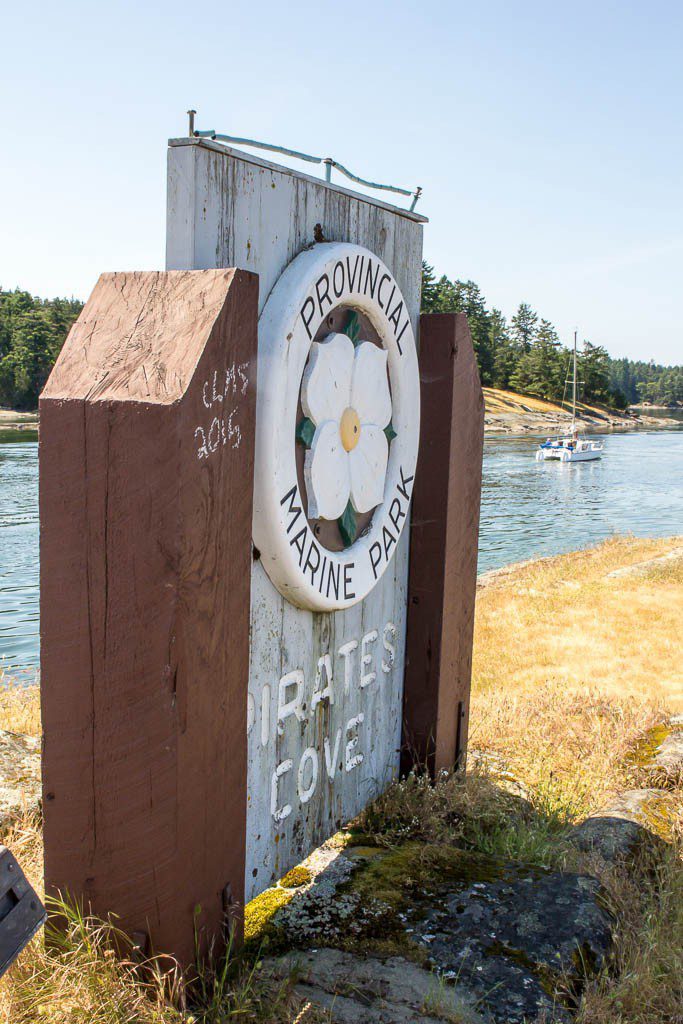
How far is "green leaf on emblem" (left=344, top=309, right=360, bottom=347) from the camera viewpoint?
8.83 feet

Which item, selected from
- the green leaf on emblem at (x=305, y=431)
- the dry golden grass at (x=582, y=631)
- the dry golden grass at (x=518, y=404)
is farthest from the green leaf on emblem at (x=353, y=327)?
the dry golden grass at (x=518, y=404)

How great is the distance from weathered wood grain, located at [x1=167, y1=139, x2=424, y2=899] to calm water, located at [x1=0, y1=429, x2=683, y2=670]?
6.04m

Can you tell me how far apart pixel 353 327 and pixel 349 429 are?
0.30m

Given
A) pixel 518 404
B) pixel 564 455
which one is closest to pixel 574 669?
pixel 564 455

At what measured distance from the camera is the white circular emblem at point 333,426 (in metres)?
2.28

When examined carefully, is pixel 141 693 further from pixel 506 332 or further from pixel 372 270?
pixel 506 332

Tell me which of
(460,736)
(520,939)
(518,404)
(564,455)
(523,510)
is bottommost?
(523,510)

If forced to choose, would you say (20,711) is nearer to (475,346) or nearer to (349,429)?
(349,429)

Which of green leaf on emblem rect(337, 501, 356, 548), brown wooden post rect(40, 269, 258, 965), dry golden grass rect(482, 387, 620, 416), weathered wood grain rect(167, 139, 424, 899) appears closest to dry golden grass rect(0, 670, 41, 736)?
weathered wood grain rect(167, 139, 424, 899)

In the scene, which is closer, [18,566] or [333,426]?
[333,426]

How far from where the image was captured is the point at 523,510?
82.1 ft

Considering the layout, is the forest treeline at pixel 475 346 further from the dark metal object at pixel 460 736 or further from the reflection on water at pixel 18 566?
the dark metal object at pixel 460 736

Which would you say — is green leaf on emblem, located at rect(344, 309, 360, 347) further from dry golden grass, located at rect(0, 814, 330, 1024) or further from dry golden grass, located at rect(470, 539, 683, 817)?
dry golden grass, located at rect(470, 539, 683, 817)

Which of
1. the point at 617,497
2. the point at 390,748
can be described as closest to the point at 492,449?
the point at 617,497
